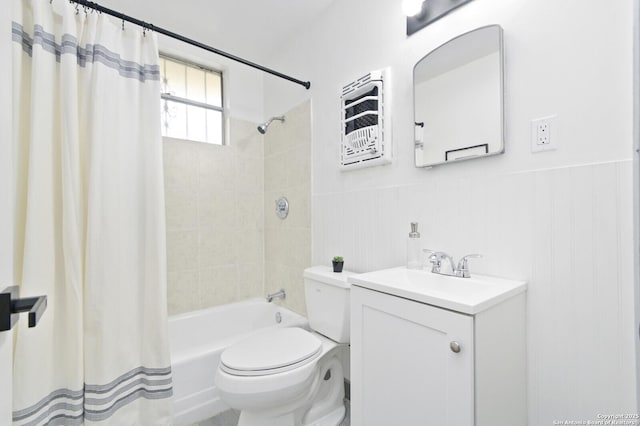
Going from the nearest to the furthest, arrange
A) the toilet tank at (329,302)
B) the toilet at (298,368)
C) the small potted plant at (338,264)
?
the toilet at (298,368) < the toilet tank at (329,302) < the small potted plant at (338,264)

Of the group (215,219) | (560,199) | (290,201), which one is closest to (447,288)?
(560,199)

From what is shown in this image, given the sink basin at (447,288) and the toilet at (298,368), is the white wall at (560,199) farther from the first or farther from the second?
the toilet at (298,368)

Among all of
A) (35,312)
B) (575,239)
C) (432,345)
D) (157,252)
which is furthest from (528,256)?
(157,252)

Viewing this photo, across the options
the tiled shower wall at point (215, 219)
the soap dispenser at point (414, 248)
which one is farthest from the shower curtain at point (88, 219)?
the soap dispenser at point (414, 248)

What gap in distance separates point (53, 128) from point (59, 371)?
39.3 inches

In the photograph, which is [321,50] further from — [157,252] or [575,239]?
[575,239]

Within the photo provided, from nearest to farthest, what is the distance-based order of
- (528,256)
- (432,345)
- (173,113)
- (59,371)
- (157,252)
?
(432,345) → (528,256) → (59,371) → (157,252) → (173,113)

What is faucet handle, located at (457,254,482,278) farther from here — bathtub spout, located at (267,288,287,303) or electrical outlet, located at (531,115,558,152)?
bathtub spout, located at (267,288,287,303)

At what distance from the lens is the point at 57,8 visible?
4.20 ft

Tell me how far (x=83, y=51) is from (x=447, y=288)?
1844 mm

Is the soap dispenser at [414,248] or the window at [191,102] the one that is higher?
the window at [191,102]

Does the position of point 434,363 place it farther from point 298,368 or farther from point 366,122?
point 366,122

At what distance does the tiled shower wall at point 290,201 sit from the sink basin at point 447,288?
3.04 ft

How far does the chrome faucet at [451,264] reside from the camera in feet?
3.71
